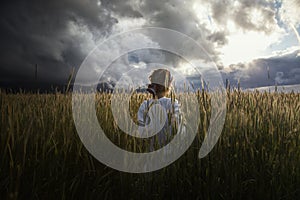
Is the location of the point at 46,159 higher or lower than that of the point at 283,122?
lower

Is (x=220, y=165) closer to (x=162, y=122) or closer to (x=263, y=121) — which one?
(x=162, y=122)

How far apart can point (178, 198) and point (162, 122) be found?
732mm

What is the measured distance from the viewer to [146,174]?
7.30ft

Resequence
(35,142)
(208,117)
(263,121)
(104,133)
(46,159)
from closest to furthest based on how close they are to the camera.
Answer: (46,159) < (35,142) < (104,133) < (208,117) < (263,121)

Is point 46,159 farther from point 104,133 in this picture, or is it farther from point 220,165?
point 220,165

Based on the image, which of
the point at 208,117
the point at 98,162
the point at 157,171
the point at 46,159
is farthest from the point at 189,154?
the point at 46,159

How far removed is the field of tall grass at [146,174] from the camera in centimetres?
192

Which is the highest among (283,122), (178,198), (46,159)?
(283,122)

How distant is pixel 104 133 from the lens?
2.59 metres

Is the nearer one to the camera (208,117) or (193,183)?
(193,183)

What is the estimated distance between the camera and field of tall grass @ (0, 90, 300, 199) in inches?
75.6

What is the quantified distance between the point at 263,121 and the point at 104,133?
75.0 inches

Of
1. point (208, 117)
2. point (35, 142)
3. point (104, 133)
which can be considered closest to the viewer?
point (35, 142)

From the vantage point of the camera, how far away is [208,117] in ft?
9.30
